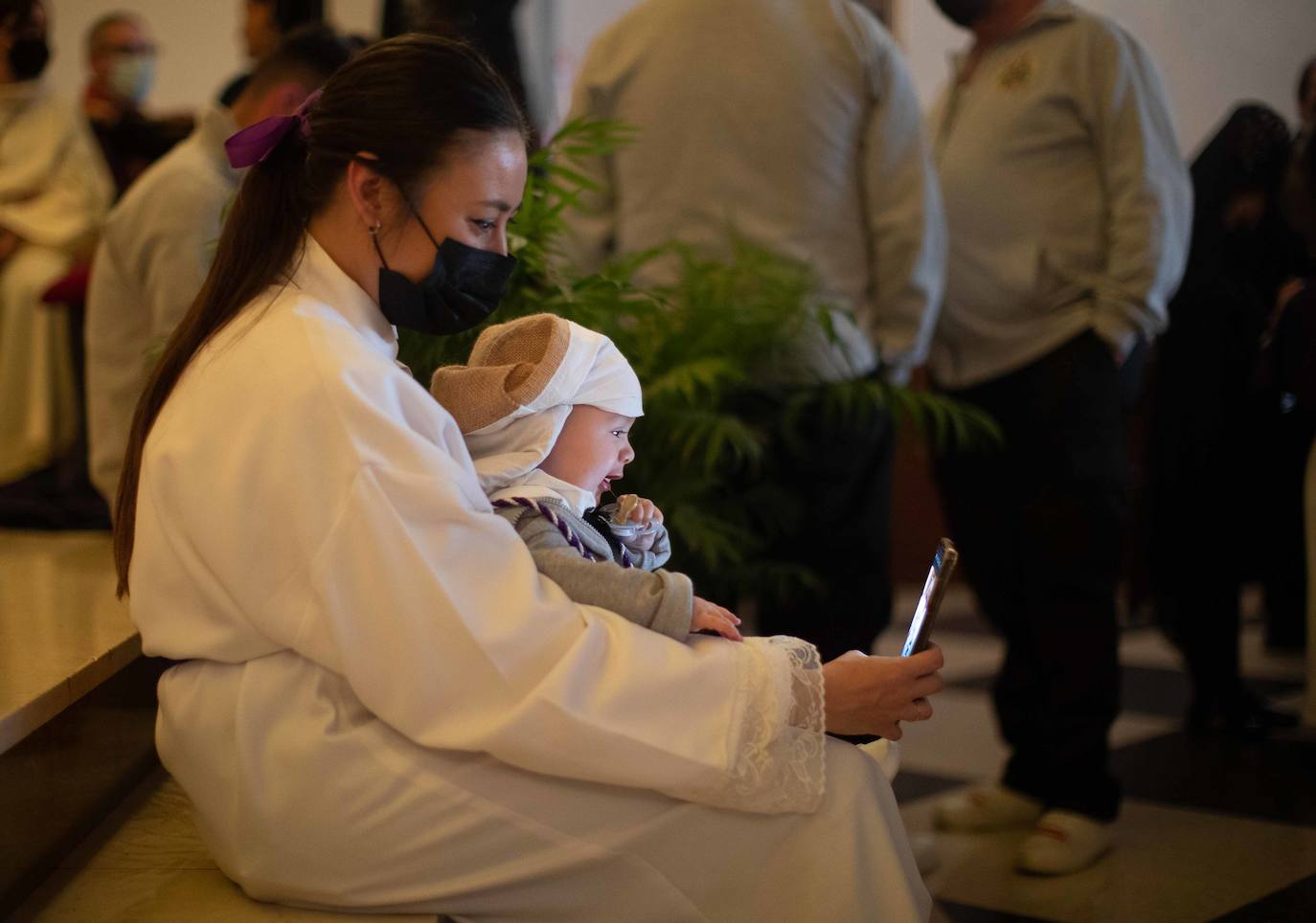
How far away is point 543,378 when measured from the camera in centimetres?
172

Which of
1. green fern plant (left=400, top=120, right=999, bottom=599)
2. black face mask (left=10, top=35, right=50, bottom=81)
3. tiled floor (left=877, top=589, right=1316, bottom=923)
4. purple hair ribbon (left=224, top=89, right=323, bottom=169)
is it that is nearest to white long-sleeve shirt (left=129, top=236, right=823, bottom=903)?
purple hair ribbon (left=224, top=89, right=323, bottom=169)

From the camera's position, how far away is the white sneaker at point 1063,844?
9.69 feet

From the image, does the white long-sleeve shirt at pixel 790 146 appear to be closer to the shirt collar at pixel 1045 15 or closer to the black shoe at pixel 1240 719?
the shirt collar at pixel 1045 15

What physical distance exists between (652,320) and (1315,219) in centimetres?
172

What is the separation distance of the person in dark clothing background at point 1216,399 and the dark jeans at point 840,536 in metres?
1.25

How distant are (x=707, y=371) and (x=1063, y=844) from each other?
3.93ft

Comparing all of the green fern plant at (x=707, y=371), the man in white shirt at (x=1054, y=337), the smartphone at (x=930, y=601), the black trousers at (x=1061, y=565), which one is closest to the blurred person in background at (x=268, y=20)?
the green fern plant at (x=707, y=371)

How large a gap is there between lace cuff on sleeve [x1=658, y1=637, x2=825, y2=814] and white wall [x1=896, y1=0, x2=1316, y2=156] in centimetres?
534

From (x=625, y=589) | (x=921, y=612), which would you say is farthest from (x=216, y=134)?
(x=921, y=612)

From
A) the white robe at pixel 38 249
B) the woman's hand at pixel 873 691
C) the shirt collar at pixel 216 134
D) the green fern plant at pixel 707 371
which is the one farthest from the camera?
the white robe at pixel 38 249

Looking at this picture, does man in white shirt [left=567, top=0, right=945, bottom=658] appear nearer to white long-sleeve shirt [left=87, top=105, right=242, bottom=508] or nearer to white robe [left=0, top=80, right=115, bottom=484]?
white long-sleeve shirt [left=87, top=105, right=242, bottom=508]

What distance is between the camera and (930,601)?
1.70m

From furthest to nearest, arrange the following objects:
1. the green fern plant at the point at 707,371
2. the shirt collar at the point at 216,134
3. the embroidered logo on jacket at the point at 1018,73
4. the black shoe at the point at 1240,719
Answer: the black shoe at the point at 1240,719 < the shirt collar at the point at 216,134 < the embroidered logo on jacket at the point at 1018,73 < the green fern plant at the point at 707,371

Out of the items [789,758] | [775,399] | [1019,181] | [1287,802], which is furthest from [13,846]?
[1287,802]
